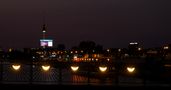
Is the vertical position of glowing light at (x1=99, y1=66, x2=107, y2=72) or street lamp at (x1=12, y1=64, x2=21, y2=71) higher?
street lamp at (x1=12, y1=64, x2=21, y2=71)

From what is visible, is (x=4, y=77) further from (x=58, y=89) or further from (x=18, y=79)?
(x=58, y=89)

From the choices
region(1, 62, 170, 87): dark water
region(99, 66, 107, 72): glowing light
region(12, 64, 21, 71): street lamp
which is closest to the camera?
region(1, 62, 170, 87): dark water

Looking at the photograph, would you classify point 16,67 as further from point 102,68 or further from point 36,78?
point 102,68

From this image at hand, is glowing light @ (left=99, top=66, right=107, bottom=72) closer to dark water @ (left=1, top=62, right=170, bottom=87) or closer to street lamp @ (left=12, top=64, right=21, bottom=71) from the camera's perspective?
dark water @ (left=1, top=62, right=170, bottom=87)

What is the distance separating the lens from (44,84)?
26.3 metres

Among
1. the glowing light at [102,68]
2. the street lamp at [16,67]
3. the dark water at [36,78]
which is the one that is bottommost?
the dark water at [36,78]

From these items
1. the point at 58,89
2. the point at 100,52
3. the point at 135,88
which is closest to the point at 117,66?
the point at 135,88

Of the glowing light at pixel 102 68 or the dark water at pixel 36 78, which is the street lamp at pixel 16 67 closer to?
the dark water at pixel 36 78

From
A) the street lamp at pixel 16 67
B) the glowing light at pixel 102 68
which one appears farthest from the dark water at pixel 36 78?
the glowing light at pixel 102 68

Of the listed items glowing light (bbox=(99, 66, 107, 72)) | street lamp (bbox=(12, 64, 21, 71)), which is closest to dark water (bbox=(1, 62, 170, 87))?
street lamp (bbox=(12, 64, 21, 71))

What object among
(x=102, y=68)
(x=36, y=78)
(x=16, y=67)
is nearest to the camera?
(x=36, y=78)

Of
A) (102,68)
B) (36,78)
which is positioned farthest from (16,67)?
(102,68)

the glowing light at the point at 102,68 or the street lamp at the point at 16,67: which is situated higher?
the street lamp at the point at 16,67

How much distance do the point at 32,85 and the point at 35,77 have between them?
1.40 meters
